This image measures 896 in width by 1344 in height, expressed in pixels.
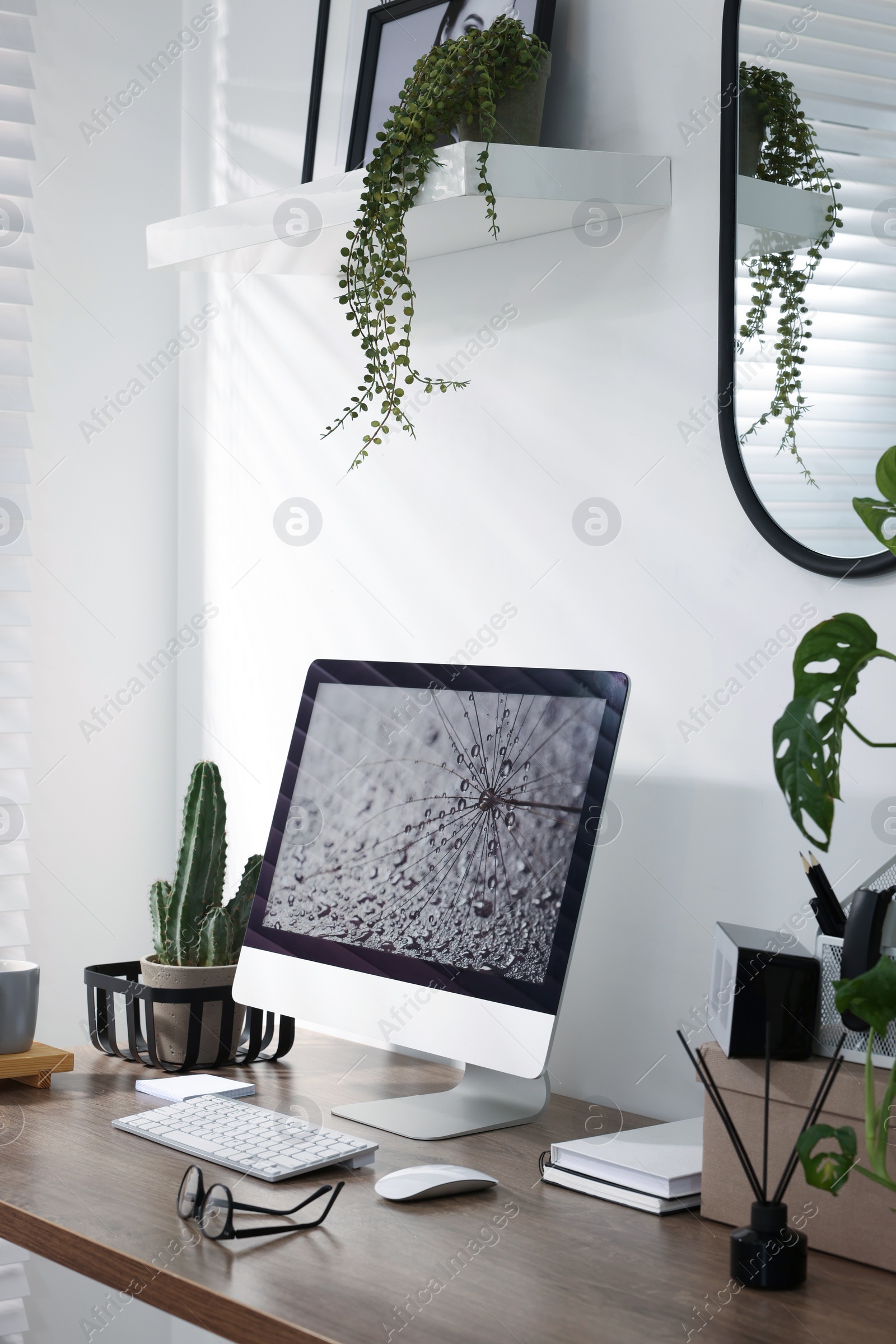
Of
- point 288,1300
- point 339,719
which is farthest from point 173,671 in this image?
point 288,1300

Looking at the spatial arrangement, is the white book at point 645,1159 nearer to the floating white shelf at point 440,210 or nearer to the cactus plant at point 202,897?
the cactus plant at point 202,897

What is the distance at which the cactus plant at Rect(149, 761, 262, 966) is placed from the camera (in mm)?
1497

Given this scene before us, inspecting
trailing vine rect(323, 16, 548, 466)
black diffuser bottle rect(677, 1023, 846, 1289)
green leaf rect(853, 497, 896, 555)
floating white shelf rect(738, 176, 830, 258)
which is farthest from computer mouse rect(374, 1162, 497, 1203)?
floating white shelf rect(738, 176, 830, 258)

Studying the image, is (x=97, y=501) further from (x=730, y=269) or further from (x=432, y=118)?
(x=730, y=269)

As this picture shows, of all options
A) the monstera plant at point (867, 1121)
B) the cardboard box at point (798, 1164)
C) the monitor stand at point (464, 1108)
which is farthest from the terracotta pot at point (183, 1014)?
the monstera plant at point (867, 1121)

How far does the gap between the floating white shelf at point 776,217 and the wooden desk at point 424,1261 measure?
904 millimetres

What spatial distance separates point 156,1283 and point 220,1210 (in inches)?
2.9

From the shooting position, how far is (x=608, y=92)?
4.60 feet

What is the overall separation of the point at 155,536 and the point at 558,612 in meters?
0.86

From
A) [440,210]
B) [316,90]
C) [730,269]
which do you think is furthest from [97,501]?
[730,269]

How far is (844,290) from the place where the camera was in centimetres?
117

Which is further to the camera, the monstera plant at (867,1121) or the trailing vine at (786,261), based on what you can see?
the trailing vine at (786,261)

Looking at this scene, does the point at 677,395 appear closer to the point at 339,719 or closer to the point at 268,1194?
the point at 339,719

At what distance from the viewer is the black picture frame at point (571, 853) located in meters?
1.18
